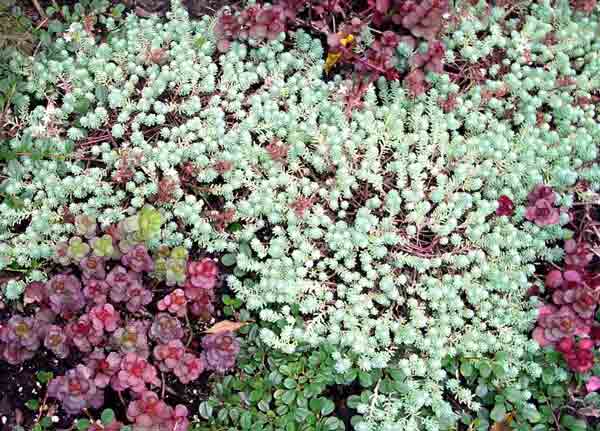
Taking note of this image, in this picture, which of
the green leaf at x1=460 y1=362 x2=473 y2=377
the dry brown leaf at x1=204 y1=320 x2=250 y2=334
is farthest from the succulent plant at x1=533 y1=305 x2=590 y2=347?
the dry brown leaf at x1=204 y1=320 x2=250 y2=334

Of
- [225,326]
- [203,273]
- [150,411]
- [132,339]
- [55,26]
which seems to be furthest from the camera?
[55,26]

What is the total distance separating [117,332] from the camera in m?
2.84

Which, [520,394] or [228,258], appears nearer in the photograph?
[520,394]

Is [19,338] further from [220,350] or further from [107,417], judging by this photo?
[220,350]

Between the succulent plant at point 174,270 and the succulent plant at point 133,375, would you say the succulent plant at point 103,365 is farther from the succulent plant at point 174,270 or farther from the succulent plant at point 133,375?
the succulent plant at point 174,270

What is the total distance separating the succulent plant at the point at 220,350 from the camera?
9.35 feet

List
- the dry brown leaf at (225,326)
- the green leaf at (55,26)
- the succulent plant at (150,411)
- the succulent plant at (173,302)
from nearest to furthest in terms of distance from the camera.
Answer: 1. the succulent plant at (150,411)
2. the succulent plant at (173,302)
3. the dry brown leaf at (225,326)
4. the green leaf at (55,26)

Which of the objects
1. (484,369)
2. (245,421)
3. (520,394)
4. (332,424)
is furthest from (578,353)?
(245,421)

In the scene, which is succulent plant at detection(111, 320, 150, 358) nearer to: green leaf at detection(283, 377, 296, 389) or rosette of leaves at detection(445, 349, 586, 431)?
green leaf at detection(283, 377, 296, 389)

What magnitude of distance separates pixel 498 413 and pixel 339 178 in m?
1.26

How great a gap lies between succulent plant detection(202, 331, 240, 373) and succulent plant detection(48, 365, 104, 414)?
19.3 inches

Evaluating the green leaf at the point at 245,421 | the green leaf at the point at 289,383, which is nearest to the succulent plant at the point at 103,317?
the green leaf at the point at 245,421

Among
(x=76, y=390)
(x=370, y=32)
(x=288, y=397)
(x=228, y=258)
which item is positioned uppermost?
(x=370, y=32)

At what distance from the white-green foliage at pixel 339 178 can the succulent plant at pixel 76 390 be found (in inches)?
23.2
